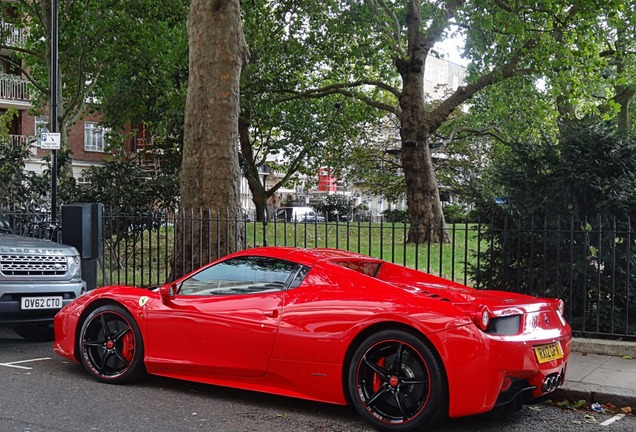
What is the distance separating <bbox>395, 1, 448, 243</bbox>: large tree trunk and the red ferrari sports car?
16.1 metres

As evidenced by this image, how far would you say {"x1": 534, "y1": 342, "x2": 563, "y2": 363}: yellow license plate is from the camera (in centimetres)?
493

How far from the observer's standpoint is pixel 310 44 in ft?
75.1

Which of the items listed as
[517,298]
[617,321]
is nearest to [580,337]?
[617,321]

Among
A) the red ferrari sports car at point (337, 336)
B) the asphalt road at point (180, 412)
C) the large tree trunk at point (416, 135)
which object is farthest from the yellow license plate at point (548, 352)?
the large tree trunk at point (416, 135)

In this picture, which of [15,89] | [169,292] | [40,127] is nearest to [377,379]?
[169,292]

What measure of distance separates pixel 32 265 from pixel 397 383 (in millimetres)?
5104

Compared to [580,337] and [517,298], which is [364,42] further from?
[517,298]

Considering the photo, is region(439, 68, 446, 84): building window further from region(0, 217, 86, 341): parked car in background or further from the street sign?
region(0, 217, 86, 341): parked car in background

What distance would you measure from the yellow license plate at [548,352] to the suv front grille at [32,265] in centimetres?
585

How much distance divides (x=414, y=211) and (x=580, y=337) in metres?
15.1

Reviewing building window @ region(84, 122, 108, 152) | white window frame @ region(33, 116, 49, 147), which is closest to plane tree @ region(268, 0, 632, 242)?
white window frame @ region(33, 116, 49, 147)

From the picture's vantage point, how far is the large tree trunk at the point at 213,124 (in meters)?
10.9

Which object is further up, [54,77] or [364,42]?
[364,42]

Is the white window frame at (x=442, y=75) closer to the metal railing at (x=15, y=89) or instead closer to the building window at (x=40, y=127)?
the building window at (x=40, y=127)
